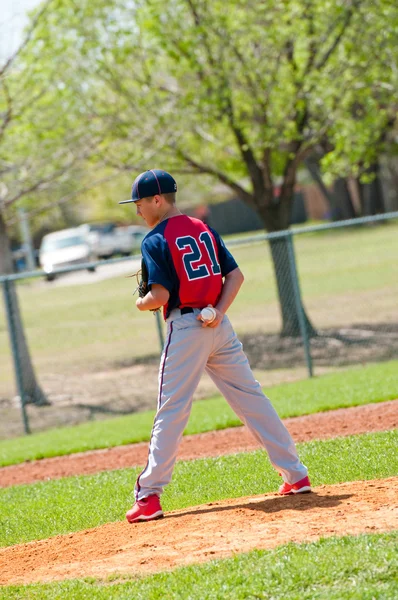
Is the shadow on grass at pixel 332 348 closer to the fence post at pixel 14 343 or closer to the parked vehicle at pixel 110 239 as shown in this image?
the fence post at pixel 14 343

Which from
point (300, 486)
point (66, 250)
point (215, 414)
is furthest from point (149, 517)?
point (66, 250)

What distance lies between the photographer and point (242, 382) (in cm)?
553

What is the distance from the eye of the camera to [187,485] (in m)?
6.69

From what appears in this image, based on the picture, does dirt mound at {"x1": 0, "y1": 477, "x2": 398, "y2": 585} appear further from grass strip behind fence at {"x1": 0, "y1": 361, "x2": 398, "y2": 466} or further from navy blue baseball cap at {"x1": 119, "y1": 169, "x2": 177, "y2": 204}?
grass strip behind fence at {"x1": 0, "y1": 361, "x2": 398, "y2": 466}

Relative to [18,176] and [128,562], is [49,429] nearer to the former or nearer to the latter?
[18,176]

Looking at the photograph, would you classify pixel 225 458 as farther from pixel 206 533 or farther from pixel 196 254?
pixel 196 254

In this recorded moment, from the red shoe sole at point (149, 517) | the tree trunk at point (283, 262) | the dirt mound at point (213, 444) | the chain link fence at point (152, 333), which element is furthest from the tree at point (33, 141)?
the red shoe sole at point (149, 517)

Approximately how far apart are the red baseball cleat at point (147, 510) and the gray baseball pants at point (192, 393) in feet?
0.12

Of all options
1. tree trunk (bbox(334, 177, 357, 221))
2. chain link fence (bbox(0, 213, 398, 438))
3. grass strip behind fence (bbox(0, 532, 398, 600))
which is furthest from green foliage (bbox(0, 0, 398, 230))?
tree trunk (bbox(334, 177, 357, 221))

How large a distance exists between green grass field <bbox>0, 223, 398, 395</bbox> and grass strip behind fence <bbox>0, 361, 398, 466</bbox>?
4.44m

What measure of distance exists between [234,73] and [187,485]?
32.0 feet

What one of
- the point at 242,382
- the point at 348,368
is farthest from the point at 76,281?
the point at 242,382

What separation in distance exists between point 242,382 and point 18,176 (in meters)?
10.1

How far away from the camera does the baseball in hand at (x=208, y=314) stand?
5.26 m
